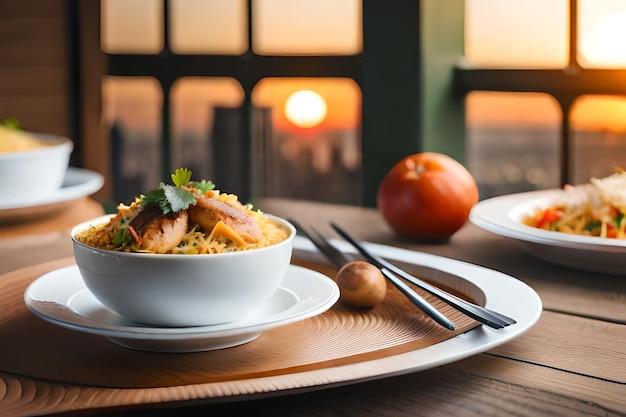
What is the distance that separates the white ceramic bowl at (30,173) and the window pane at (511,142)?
100cm

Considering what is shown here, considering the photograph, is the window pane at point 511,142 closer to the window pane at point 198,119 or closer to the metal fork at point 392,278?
the window pane at point 198,119

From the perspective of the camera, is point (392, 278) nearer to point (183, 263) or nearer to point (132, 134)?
point (183, 263)

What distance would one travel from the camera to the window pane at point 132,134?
2.71m

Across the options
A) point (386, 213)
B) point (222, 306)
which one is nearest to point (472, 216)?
point (386, 213)

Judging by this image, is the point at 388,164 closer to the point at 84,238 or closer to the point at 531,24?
the point at 531,24

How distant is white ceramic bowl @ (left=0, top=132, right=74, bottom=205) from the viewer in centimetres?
138

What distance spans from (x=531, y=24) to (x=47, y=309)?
60.4 inches

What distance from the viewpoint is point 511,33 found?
2.04 m

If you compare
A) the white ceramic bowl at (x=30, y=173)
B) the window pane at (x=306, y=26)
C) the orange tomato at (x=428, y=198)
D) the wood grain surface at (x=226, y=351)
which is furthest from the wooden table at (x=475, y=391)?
the window pane at (x=306, y=26)

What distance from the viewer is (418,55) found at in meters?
1.90

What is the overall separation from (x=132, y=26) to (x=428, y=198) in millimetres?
1666

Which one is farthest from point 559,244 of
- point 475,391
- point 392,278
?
point 475,391

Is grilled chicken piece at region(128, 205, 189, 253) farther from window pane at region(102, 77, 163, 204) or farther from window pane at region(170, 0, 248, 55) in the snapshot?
window pane at region(102, 77, 163, 204)

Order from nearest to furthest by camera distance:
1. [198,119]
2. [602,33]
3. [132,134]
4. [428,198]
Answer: [428,198] → [602,33] → [198,119] → [132,134]
